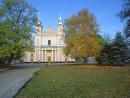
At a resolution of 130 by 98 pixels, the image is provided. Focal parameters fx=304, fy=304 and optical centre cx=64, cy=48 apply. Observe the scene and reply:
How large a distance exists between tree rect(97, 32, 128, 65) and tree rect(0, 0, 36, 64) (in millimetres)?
17842

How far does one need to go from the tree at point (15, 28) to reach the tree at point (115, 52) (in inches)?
702

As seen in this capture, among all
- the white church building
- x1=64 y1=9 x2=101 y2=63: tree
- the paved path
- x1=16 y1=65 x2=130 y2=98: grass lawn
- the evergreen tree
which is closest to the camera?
x1=16 y1=65 x2=130 y2=98: grass lawn

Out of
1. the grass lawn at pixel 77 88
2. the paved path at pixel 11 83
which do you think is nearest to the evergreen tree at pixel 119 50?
the paved path at pixel 11 83

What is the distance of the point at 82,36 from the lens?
61656mm

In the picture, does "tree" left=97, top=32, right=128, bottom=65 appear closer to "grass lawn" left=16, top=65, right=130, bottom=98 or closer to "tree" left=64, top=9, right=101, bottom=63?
"tree" left=64, top=9, right=101, bottom=63

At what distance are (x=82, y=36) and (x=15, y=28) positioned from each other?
1449 centimetres

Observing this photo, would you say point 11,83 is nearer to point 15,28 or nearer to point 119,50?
point 15,28

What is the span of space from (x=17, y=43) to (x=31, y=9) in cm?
744

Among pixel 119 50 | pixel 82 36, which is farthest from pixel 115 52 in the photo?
pixel 82 36

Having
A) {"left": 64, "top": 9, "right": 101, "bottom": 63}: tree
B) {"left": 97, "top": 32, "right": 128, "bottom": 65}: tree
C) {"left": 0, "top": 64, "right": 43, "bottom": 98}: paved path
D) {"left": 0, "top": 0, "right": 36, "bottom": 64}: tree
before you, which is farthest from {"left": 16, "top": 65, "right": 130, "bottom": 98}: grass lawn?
{"left": 97, "top": 32, "right": 128, "bottom": 65}: tree

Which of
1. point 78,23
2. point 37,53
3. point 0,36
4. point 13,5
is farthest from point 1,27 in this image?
point 37,53

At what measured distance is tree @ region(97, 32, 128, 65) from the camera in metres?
64.0

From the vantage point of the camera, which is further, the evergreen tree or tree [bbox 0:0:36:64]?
the evergreen tree

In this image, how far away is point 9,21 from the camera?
2125 inches
